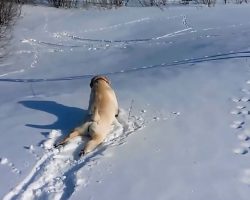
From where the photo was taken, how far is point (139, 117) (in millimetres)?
6051

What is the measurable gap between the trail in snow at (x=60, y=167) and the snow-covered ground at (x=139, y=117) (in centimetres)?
1

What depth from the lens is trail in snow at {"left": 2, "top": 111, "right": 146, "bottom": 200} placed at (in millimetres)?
4602

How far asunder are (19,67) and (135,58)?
7.34 feet

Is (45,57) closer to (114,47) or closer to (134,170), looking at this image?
(114,47)

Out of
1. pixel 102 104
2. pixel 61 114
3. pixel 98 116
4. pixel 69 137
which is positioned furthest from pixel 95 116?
pixel 61 114

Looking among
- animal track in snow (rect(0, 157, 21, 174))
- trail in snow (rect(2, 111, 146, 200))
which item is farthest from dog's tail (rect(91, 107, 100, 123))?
animal track in snow (rect(0, 157, 21, 174))

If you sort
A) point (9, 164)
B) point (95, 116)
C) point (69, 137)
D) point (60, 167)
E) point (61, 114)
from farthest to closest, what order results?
point (61, 114) → point (95, 116) → point (69, 137) → point (9, 164) → point (60, 167)

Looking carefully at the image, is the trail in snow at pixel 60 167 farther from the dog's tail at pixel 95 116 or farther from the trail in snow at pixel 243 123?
the trail in snow at pixel 243 123

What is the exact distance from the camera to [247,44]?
342 inches

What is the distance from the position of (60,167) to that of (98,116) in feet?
2.82

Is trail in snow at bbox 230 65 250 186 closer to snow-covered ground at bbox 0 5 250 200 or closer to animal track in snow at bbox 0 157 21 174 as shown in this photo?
snow-covered ground at bbox 0 5 250 200

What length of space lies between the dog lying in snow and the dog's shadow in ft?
0.81

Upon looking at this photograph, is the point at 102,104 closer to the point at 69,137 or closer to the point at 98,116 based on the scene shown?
the point at 98,116

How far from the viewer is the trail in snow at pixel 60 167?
460 centimetres
